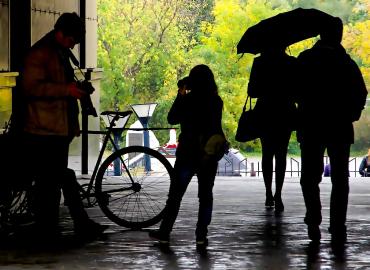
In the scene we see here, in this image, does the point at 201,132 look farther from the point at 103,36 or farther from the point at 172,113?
the point at 103,36

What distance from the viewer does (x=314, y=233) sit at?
10.1m

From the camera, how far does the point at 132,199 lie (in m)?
12.2

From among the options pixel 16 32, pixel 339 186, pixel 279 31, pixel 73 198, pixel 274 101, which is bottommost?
pixel 73 198

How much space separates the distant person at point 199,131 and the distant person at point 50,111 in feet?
2.86

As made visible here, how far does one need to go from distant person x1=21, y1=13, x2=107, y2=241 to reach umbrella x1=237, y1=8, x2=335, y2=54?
3.47m

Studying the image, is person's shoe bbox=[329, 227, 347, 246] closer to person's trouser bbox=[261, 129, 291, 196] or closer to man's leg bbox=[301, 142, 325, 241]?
man's leg bbox=[301, 142, 325, 241]

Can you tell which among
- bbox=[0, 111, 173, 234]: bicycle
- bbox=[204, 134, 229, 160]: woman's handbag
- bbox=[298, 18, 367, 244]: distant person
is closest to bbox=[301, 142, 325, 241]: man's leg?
bbox=[298, 18, 367, 244]: distant person

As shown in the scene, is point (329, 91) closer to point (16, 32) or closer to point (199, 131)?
point (199, 131)

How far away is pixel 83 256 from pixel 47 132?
1.23 meters

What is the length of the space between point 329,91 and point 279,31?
320 centimetres

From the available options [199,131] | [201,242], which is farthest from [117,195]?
[199,131]

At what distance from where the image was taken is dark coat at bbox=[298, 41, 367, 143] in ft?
32.7

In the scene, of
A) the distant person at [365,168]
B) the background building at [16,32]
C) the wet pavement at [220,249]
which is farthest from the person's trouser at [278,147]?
the distant person at [365,168]

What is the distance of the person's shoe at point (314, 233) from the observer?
1008cm
